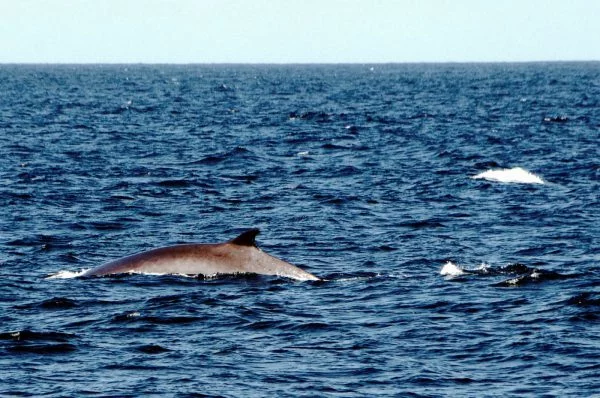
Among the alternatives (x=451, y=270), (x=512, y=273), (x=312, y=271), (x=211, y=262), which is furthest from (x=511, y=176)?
(x=211, y=262)

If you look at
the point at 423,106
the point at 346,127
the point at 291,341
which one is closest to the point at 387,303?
the point at 291,341

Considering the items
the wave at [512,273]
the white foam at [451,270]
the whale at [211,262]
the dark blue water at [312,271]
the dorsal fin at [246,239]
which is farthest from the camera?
the white foam at [451,270]

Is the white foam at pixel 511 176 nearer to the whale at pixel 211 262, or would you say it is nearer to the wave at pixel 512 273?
the wave at pixel 512 273

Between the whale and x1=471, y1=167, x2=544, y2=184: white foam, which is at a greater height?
the whale

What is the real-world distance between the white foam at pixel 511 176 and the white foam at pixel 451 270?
17844 mm

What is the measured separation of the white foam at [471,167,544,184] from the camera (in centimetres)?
4428

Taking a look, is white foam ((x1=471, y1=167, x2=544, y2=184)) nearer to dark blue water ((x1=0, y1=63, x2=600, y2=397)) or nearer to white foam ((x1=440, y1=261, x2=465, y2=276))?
dark blue water ((x1=0, y1=63, x2=600, y2=397))

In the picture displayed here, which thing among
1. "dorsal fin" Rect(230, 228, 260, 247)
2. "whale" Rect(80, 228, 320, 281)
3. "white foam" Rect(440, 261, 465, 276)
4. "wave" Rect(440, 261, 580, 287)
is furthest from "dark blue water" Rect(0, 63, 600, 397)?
"dorsal fin" Rect(230, 228, 260, 247)

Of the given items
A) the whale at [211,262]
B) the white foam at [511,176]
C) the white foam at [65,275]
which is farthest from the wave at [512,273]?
the white foam at [511,176]

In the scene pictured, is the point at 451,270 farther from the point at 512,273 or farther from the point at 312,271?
the point at 312,271

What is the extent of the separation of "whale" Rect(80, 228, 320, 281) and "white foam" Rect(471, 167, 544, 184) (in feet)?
68.2

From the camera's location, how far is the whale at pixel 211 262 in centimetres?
2466

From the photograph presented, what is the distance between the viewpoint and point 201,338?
19906mm

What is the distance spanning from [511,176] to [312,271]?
66.4 ft
